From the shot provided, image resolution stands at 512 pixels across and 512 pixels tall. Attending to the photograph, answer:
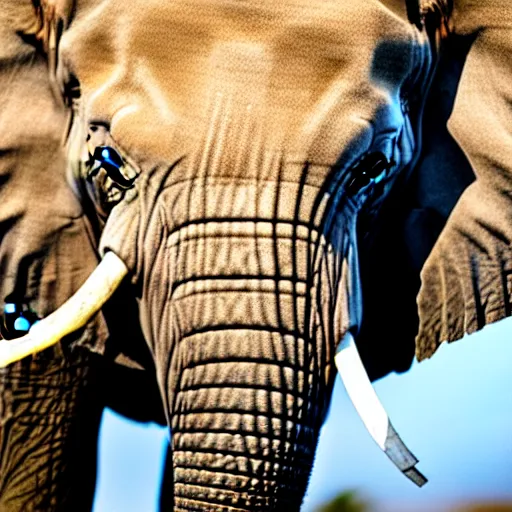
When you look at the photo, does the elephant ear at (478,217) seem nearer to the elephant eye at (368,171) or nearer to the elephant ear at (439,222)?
the elephant ear at (439,222)

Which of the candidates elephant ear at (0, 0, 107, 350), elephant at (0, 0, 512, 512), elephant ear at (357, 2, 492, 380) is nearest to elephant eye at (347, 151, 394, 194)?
elephant at (0, 0, 512, 512)

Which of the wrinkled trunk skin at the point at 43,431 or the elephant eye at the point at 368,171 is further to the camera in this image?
the wrinkled trunk skin at the point at 43,431

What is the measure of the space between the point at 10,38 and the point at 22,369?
40 centimetres

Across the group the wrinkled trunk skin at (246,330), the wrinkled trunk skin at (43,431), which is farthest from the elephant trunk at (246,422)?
the wrinkled trunk skin at (43,431)

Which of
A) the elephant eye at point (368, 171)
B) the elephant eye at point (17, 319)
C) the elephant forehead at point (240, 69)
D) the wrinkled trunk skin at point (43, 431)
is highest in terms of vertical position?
the elephant forehead at point (240, 69)

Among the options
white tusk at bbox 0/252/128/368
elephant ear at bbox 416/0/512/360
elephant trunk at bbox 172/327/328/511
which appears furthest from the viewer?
elephant ear at bbox 416/0/512/360

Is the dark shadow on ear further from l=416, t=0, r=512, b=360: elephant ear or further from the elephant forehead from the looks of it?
the elephant forehead

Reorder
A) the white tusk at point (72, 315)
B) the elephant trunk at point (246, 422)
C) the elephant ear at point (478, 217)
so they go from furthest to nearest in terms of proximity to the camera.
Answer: the elephant ear at point (478, 217), the white tusk at point (72, 315), the elephant trunk at point (246, 422)

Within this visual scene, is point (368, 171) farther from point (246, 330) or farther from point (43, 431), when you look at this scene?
point (43, 431)

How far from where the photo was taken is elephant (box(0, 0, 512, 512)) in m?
1.75

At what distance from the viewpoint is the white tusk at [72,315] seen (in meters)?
1.83

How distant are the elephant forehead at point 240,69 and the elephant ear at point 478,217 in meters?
0.19

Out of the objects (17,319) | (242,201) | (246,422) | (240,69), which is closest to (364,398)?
(246,422)

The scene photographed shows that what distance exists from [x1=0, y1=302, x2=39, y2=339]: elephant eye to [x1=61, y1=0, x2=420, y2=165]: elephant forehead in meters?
0.32
